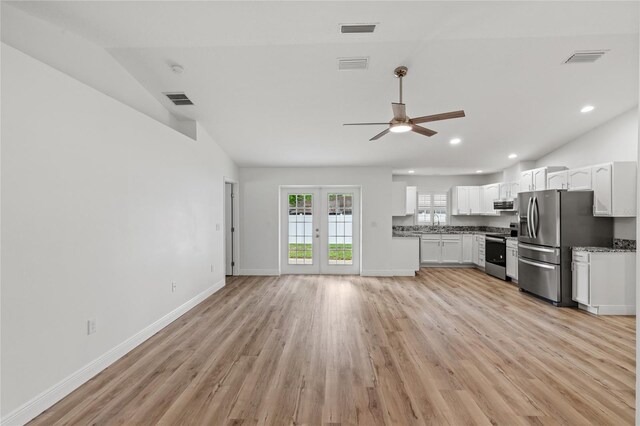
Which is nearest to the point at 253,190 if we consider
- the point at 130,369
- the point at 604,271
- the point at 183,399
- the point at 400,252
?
the point at 400,252

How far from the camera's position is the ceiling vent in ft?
12.4

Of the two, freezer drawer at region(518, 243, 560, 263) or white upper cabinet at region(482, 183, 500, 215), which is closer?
freezer drawer at region(518, 243, 560, 263)

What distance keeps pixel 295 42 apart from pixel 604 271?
204 inches

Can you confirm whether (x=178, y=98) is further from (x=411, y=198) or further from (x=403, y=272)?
(x=411, y=198)

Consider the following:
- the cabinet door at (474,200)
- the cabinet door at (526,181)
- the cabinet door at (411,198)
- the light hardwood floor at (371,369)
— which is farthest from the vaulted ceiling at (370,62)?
the light hardwood floor at (371,369)

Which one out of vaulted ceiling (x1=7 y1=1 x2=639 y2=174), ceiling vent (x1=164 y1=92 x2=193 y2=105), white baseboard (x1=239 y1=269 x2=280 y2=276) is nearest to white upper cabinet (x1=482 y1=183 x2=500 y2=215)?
vaulted ceiling (x1=7 y1=1 x2=639 y2=174)

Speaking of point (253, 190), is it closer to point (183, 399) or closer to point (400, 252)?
point (400, 252)

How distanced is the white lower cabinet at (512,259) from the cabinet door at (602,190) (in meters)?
1.57

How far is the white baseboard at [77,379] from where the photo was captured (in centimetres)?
192

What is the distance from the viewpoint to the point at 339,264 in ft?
22.0

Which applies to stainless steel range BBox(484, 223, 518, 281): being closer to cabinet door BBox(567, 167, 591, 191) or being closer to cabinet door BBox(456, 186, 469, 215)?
cabinet door BBox(456, 186, 469, 215)

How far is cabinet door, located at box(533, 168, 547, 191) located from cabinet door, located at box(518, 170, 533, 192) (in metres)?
0.09

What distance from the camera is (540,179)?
5.34m

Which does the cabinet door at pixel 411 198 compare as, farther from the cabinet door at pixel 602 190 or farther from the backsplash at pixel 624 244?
the backsplash at pixel 624 244
